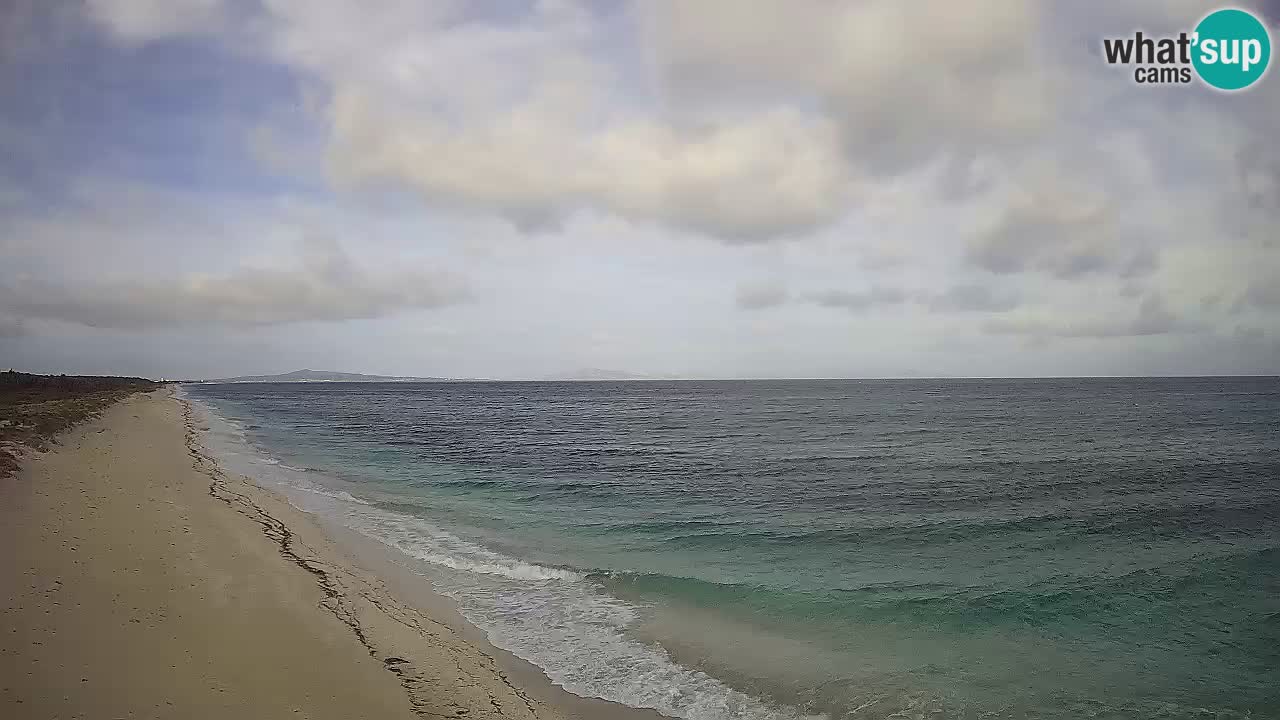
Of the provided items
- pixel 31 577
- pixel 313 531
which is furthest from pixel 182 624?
pixel 313 531

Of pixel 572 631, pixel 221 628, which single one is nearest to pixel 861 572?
pixel 572 631

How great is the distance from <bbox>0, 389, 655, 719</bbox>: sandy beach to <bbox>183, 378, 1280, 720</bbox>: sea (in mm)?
1105

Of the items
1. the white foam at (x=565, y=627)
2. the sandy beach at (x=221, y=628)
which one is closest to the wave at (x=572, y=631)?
the white foam at (x=565, y=627)

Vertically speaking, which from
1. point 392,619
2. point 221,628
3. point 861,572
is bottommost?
point 861,572

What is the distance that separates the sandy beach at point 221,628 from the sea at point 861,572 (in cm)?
110

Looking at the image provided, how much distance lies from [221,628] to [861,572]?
40.7 ft

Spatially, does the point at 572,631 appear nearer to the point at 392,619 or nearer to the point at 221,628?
the point at 392,619

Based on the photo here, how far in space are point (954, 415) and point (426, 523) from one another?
61.6 m

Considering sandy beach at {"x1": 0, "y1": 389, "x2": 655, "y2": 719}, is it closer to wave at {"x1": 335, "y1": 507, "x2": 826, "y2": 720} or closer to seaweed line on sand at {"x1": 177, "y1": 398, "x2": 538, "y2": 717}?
seaweed line on sand at {"x1": 177, "y1": 398, "x2": 538, "y2": 717}

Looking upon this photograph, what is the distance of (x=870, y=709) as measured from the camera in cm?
811

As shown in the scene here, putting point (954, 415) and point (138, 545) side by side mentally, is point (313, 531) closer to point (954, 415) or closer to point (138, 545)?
point (138, 545)

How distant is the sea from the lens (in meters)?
8.94

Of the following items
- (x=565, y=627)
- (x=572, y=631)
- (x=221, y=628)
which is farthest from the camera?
(x=565, y=627)

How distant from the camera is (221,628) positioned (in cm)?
909
